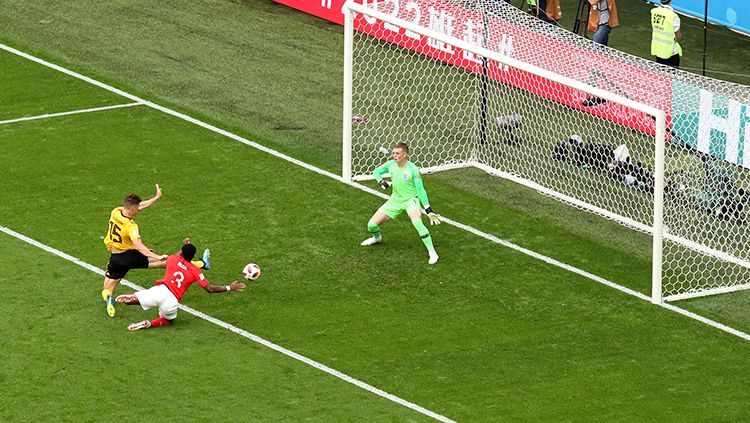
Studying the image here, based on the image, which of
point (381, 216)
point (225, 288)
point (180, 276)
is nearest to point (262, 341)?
point (225, 288)

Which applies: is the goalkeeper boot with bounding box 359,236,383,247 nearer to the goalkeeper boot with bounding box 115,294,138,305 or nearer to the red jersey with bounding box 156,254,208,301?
the red jersey with bounding box 156,254,208,301

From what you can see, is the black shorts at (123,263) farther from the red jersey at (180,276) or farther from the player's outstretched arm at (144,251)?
the red jersey at (180,276)

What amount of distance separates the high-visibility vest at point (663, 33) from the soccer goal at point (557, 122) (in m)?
3.11

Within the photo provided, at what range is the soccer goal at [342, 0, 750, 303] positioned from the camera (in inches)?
896

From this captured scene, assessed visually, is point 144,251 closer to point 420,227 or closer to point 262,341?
point 262,341

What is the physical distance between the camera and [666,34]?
28547mm

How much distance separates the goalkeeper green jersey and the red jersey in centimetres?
351

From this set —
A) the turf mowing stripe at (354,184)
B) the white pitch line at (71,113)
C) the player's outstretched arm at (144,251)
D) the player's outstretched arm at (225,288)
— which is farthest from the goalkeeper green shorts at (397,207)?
the white pitch line at (71,113)

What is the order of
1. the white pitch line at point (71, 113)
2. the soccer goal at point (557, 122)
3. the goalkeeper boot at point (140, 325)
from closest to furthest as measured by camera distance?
1. the goalkeeper boot at point (140, 325)
2. the soccer goal at point (557, 122)
3. the white pitch line at point (71, 113)

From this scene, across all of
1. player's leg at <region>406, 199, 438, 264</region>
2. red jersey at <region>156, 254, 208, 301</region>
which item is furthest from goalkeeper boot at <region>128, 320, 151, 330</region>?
player's leg at <region>406, 199, 438, 264</region>

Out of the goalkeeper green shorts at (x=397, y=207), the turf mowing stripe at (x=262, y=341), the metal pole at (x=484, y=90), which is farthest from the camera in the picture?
the metal pole at (x=484, y=90)

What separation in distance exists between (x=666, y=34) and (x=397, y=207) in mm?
8027

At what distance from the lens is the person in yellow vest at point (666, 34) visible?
28.4 m

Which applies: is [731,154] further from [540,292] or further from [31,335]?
[31,335]
